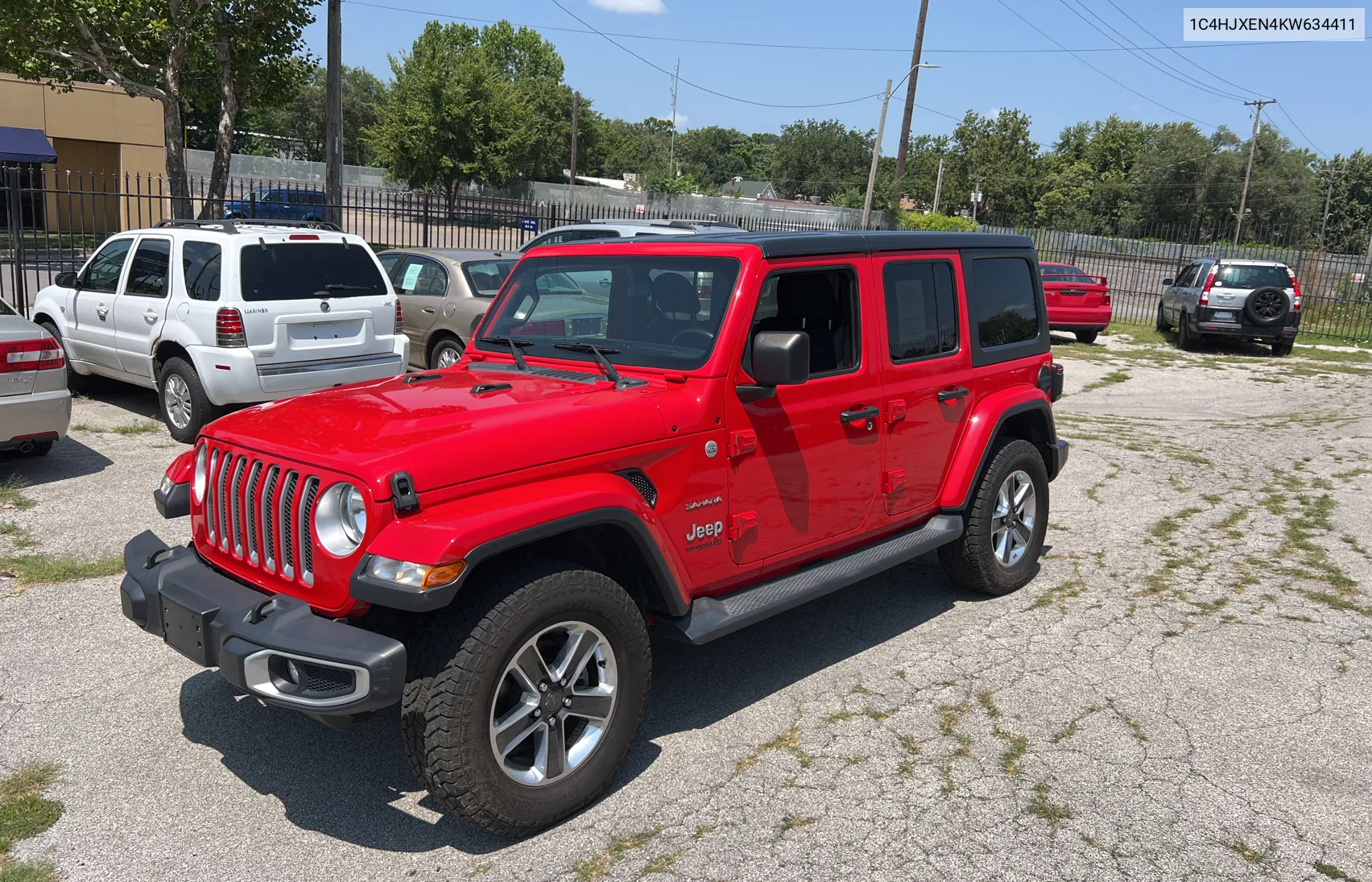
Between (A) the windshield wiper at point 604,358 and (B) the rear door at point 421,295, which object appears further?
(B) the rear door at point 421,295

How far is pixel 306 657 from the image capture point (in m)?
3.04

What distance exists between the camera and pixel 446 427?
3426 millimetres

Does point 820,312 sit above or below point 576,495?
above

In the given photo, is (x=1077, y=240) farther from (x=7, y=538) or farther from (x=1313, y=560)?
(x=7, y=538)

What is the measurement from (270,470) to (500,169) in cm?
4751

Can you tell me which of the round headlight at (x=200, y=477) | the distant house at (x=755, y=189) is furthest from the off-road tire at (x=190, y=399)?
the distant house at (x=755, y=189)

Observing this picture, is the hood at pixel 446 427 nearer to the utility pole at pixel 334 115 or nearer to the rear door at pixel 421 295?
the rear door at pixel 421 295

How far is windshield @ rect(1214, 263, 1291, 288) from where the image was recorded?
1873cm

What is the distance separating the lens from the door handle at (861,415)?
4500 mm

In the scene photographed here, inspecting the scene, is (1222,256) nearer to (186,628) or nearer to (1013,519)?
(1013,519)

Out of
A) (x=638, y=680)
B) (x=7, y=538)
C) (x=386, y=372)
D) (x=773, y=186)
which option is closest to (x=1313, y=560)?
(x=638, y=680)

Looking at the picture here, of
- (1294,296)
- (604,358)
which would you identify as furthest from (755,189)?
(604,358)

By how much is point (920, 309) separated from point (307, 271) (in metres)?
5.51

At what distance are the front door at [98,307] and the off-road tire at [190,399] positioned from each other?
907mm
